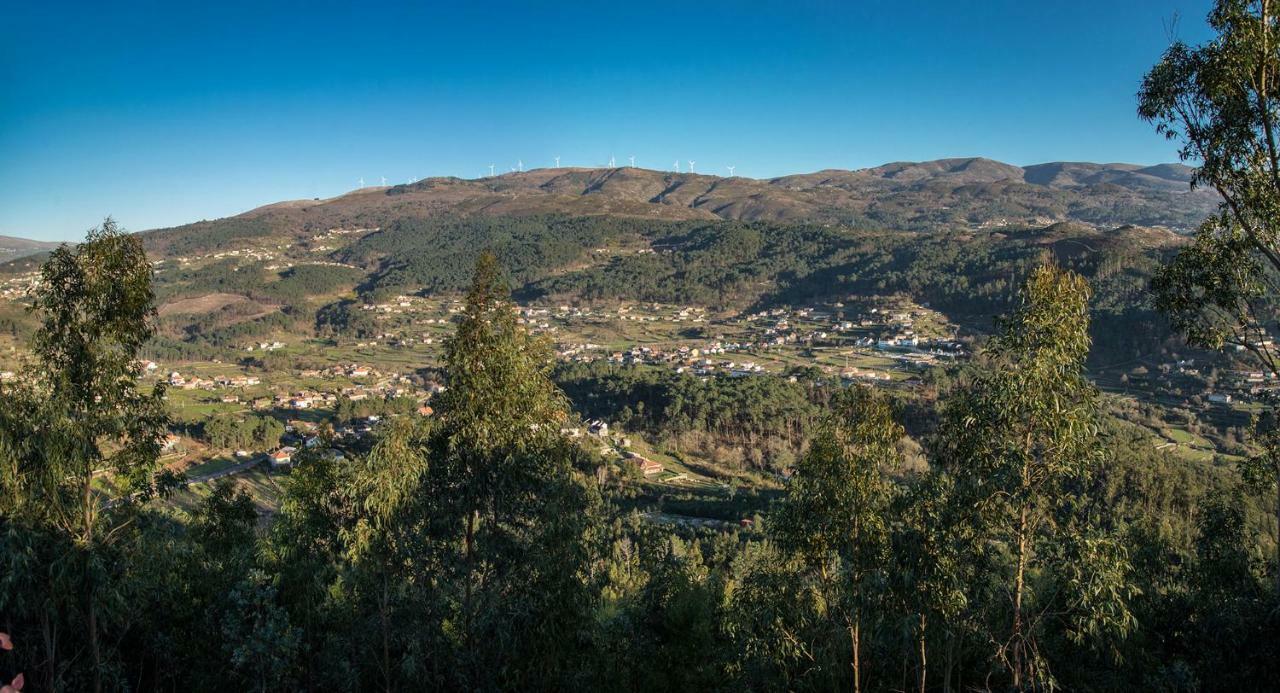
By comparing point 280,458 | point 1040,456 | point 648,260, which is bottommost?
point 280,458

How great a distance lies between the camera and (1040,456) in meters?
5.59

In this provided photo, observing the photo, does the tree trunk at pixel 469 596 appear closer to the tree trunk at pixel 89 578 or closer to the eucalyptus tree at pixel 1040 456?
the tree trunk at pixel 89 578

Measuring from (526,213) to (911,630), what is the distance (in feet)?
632

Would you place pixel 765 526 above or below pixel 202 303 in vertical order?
above

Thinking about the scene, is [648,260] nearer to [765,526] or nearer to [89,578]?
[765,526]

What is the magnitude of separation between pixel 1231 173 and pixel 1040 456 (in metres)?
3.37

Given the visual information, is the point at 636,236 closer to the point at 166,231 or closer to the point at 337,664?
the point at 166,231

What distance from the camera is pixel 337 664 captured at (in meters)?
7.31

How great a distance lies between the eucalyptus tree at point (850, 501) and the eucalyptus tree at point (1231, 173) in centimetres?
352

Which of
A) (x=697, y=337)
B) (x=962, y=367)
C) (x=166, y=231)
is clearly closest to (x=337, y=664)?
(x=962, y=367)

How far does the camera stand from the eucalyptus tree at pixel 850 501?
6090 mm

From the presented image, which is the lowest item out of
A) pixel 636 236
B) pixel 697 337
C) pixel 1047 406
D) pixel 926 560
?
pixel 697 337

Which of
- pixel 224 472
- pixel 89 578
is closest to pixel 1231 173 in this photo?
pixel 89 578

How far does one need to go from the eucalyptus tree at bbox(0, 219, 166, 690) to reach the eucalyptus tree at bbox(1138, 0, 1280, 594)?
33.5 feet
